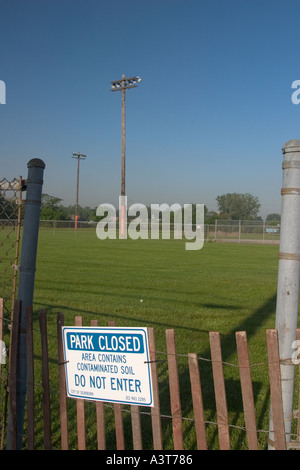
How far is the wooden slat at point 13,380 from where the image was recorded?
3.17 metres

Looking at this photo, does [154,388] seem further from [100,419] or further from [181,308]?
[181,308]

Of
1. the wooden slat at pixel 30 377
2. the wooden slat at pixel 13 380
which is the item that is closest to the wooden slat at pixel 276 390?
the wooden slat at pixel 30 377

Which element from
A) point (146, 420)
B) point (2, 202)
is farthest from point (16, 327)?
point (146, 420)

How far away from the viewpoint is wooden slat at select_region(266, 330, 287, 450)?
2.51 metres

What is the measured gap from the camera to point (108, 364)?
9.04ft

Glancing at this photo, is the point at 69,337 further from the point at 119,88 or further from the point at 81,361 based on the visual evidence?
the point at 119,88

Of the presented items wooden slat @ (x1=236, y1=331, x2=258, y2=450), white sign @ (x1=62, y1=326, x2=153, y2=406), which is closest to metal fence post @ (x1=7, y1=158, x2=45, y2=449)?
white sign @ (x1=62, y1=326, x2=153, y2=406)

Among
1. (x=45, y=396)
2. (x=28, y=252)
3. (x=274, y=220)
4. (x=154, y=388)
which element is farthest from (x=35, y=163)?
(x=274, y=220)

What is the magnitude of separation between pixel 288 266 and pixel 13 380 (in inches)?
77.0

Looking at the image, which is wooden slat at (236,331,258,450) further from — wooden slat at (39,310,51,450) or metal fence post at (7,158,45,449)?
metal fence post at (7,158,45,449)

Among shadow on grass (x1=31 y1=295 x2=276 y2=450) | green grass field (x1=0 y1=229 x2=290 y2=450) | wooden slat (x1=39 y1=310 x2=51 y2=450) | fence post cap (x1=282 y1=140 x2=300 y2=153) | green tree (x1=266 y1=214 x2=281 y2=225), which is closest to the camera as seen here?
fence post cap (x1=282 y1=140 x2=300 y2=153)

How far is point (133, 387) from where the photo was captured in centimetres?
271

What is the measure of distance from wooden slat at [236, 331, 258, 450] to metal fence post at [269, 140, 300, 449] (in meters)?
0.23
